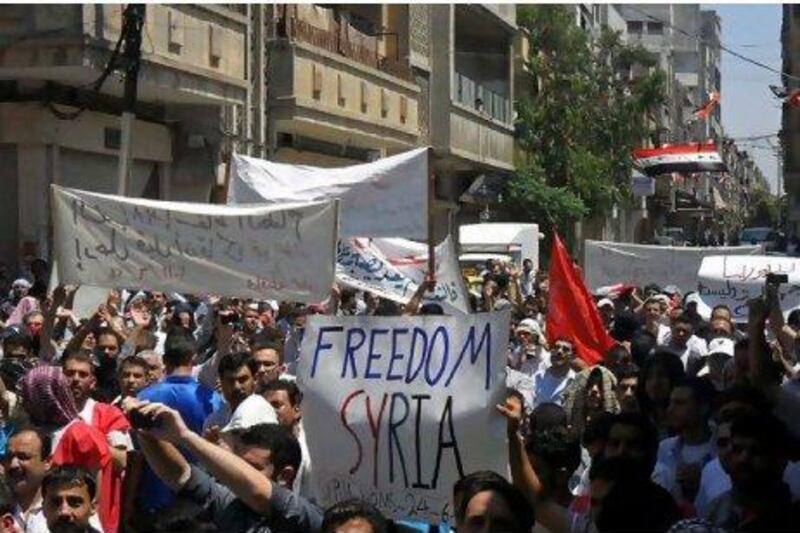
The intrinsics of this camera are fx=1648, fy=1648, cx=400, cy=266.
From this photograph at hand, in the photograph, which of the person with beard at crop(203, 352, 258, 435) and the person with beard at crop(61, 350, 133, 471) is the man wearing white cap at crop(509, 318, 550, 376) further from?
the person with beard at crop(61, 350, 133, 471)

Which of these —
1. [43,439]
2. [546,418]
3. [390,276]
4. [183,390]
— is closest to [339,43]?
[390,276]

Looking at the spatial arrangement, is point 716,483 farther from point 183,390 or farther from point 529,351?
point 529,351

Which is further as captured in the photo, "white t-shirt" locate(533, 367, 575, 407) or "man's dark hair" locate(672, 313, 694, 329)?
"man's dark hair" locate(672, 313, 694, 329)

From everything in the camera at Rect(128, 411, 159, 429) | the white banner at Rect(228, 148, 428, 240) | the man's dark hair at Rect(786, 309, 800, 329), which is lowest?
the man's dark hair at Rect(786, 309, 800, 329)

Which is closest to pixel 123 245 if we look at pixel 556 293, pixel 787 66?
pixel 556 293

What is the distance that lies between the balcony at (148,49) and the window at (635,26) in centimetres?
7902

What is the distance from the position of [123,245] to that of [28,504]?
3.40 meters

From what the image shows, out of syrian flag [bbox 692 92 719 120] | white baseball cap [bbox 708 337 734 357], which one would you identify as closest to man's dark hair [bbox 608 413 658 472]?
white baseball cap [bbox 708 337 734 357]

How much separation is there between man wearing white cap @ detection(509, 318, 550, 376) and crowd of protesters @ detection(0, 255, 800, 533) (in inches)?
39.3

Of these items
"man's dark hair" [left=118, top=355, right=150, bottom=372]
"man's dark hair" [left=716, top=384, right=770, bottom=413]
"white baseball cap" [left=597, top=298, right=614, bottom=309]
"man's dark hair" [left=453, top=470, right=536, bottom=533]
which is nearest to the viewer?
"man's dark hair" [left=453, top=470, right=536, bottom=533]

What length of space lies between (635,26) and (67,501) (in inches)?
3848

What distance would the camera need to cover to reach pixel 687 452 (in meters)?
6.38

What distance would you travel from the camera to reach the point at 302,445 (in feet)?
20.3

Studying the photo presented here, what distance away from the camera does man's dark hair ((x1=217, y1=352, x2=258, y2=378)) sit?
7.15 m
